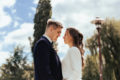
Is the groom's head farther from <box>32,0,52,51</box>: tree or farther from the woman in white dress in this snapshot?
<box>32,0,52,51</box>: tree

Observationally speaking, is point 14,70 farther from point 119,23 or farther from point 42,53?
point 42,53

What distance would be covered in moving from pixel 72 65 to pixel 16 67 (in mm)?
32308

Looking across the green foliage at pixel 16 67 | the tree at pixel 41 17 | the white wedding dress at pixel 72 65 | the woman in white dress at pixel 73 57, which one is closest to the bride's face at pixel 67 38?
the woman in white dress at pixel 73 57

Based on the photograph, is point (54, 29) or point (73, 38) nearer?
point (54, 29)

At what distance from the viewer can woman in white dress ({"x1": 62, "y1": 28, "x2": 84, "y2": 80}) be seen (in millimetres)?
3007

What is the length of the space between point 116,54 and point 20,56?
14659 mm

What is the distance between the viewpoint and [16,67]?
114 ft

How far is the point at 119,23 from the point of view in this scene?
26922mm

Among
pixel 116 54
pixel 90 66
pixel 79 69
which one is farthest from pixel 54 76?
pixel 90 66

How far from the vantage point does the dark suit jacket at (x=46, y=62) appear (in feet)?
9.23

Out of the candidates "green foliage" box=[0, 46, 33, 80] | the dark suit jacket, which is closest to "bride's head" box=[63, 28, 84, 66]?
the dark suit jacket

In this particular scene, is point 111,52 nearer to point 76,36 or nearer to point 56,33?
point 76,36

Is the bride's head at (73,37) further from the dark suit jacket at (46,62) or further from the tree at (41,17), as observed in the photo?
the tree at (41,17)

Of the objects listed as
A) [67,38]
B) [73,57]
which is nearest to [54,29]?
[67,38]
